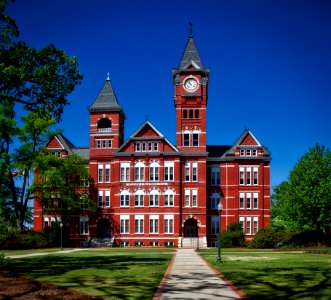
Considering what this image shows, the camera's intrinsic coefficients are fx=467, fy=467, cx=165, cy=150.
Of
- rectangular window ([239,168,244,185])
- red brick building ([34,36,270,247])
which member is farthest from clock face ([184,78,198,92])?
rectangular window ([239,168,244,185])

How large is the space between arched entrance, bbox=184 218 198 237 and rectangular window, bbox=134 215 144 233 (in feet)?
19.8

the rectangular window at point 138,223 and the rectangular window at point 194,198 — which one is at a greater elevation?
the rectangular window at point 194,198

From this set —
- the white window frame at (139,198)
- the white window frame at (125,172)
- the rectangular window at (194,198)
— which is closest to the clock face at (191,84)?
the white window frame at (125,172)

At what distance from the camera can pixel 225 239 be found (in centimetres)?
5706

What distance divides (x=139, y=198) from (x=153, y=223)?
375 cm

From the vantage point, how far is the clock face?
206 ft

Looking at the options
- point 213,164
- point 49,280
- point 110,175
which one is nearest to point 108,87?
point 110,175

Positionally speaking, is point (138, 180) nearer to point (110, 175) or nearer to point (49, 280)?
point (110, 175)

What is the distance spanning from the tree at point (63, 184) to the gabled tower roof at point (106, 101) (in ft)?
25.5

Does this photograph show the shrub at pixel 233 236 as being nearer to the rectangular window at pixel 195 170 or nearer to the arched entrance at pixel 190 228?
the arched entrance at pixel 190 228

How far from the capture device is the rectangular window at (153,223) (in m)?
60.9

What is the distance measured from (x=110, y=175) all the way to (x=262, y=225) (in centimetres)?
2138

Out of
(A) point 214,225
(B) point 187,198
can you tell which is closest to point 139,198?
(B) point 187,198

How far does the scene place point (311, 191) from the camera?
169 ft
